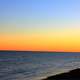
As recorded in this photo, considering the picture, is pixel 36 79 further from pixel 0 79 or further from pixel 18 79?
pixel 0 79

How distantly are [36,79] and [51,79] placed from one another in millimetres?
6212

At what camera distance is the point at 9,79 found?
40906 mm

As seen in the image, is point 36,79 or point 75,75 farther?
point 36,79

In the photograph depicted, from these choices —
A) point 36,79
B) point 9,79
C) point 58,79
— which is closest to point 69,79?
point 58,79

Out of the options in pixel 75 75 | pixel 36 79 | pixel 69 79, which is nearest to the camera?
pixel 69 79

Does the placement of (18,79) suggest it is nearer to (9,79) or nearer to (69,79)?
(9,79)

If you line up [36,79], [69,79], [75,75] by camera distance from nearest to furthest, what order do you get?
[69,79] → [75,75] → [36,79]

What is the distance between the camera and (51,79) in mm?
33000

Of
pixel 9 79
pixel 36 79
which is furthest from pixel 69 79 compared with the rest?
pixel 9 79

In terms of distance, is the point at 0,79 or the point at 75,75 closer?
the point at 75,75

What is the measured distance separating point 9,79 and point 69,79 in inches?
489

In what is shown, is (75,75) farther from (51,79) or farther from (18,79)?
(18,79)

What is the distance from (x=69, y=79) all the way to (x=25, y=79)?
9649 mm

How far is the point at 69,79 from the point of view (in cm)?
3161
